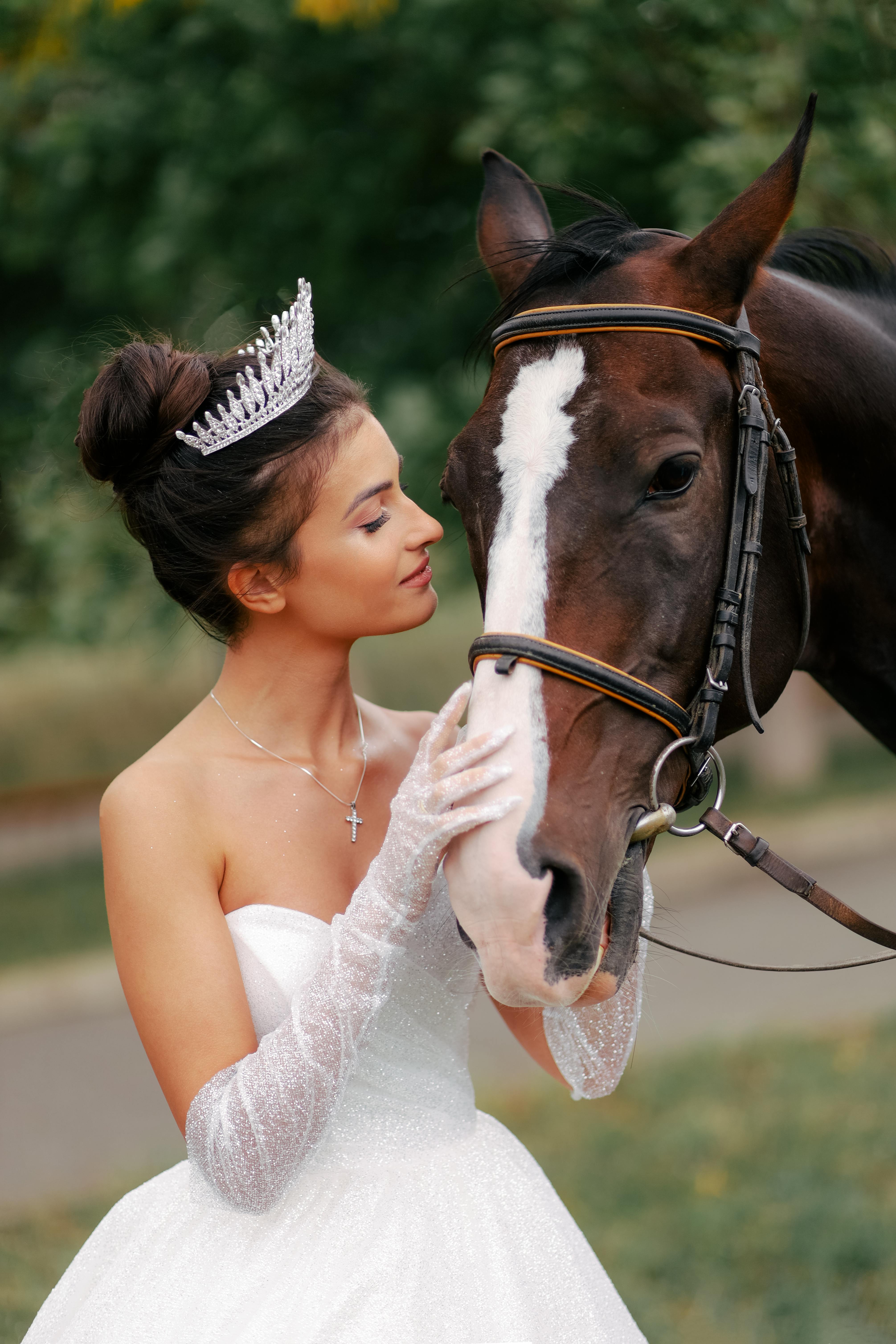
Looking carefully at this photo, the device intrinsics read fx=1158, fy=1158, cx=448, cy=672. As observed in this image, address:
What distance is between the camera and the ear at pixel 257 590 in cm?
188

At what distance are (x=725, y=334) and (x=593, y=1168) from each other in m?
3.45

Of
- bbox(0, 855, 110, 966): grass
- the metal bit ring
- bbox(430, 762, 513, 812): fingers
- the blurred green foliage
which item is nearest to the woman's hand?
bbox(430, 762, 513, 812): fingers

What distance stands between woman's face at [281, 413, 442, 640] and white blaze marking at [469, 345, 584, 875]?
0.27 meters

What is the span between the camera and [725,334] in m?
1.73

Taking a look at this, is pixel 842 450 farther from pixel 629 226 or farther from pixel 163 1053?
pixel 163 1053

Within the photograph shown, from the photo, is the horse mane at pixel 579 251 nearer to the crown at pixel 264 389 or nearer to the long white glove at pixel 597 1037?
the crown at pixel 264 389

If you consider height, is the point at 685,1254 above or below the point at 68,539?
below

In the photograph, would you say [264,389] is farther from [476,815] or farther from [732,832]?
[732,832]

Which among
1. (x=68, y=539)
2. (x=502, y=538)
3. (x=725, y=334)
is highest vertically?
(x=725, y=334)

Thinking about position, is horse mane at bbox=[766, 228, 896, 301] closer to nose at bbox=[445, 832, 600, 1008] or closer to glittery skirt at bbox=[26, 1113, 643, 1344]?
nose at bbox=[445, 832, 600, 1008]

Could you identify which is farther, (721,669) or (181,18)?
(181,18)

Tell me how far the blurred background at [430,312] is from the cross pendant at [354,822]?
1.42 metres

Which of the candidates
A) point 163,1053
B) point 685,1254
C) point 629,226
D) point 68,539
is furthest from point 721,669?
point 68,539

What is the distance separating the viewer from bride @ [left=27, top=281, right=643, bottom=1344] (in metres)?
1.56
